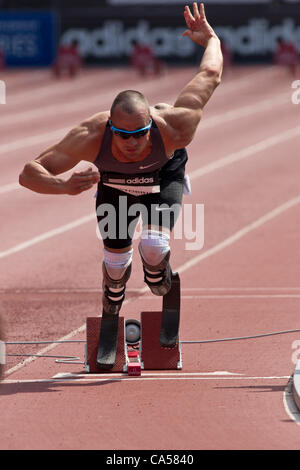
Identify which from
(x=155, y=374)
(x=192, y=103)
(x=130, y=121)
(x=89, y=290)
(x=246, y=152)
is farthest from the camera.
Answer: (x=246, y=152)

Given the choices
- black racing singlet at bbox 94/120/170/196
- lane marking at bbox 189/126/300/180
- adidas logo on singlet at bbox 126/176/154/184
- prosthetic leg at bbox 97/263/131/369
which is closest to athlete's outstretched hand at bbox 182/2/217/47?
black racing singlet at bbox 94/120/170/196

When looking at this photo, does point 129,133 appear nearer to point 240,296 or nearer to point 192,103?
point 192,103

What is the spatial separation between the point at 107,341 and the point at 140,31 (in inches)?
1489

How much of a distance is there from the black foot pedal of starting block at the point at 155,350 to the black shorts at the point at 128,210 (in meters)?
0.74

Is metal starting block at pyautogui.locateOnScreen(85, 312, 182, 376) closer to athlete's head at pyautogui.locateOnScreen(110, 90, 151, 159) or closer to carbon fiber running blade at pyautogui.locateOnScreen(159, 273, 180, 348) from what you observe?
carbon fiber running blade at pyautogui.locateOnScreen(159, 273, 180, 348)

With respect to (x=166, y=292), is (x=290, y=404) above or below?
below

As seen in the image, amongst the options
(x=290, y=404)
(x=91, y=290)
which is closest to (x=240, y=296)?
(x=91, y=290)

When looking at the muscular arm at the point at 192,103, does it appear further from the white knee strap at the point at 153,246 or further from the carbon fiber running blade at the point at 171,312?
the carbon fiber running blade at the point at 171,312

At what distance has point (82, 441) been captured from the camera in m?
7.21

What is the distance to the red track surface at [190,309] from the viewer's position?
7562 millimetres

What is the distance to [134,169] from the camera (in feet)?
29.7

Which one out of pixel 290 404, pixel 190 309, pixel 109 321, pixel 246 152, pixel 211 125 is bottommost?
pixel 290 404
